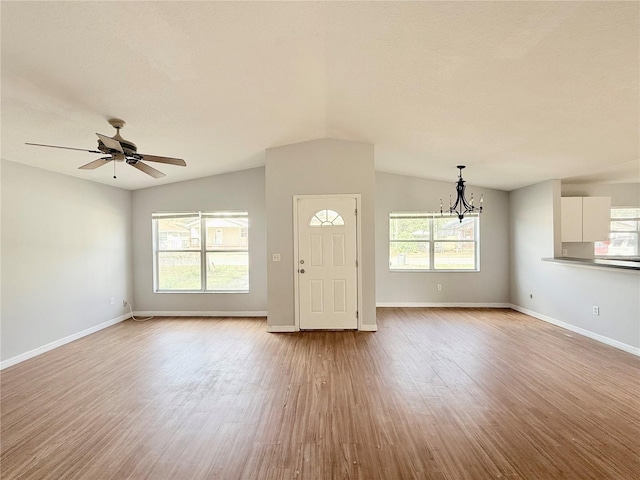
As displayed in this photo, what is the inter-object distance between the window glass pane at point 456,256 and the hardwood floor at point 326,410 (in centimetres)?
227

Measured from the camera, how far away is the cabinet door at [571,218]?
5.16 metres

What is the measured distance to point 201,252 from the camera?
588cm

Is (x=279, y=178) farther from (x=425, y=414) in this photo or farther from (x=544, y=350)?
(x=544, y=350)

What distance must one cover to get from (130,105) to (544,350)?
17.6ft

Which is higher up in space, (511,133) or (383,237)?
(511,133)

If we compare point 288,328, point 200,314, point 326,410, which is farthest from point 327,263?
point 200,314

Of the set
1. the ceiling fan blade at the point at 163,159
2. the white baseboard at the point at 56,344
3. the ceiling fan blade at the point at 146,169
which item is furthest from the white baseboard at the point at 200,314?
the ceiling fan blade at the point at 163,159

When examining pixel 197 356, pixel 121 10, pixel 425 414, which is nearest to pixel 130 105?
pixel 121 10

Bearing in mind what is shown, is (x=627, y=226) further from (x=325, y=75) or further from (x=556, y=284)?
(x=325, y=75)

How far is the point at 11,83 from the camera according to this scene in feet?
7.32

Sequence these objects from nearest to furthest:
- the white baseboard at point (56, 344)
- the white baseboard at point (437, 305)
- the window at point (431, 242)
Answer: the white baseboard at point (56, 344)
the white baseboard at point (437, 305)
the window at point (431, 242)

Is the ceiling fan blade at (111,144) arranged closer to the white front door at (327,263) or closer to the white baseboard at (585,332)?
the white front door at (327,263)

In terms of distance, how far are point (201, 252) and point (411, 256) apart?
425 cm

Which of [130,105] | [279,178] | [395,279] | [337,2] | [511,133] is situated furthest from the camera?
[395,279]
